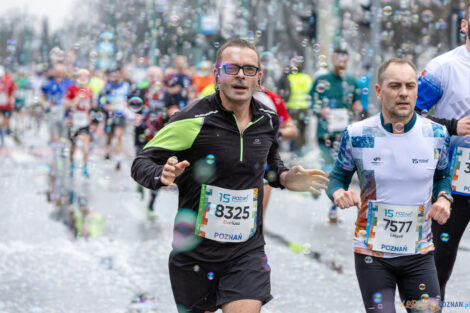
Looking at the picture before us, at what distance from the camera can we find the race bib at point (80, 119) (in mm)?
11758

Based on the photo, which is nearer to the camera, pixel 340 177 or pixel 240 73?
pixel 240 73

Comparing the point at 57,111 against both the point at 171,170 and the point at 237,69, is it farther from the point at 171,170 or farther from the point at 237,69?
the point at 171,170

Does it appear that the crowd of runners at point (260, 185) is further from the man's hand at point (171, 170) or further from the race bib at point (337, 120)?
the race bib at point (337, 120)

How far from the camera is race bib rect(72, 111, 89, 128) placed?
38.6 ft

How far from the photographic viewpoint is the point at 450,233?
3.84 m

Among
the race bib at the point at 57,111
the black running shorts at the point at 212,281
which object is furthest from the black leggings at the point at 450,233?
the race bib at the point at 57,111

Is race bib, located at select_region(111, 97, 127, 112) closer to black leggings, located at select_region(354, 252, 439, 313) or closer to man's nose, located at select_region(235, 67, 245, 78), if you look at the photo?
man's nose, located at select_region(235, 67, 245, 78)

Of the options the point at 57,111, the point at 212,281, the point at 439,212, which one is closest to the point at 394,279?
the point at 439,212

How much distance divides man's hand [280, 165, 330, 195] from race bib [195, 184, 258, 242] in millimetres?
250

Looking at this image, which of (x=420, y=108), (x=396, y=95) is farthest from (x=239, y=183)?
(x=420, y=108)

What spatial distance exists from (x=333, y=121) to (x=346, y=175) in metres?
4.91

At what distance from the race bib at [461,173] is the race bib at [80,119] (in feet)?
28.5

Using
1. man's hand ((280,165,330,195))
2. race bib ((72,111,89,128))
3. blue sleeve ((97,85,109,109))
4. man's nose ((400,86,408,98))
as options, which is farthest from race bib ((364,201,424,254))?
blue sleeve ((97,85,109,109))

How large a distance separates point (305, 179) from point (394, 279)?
0.60 metres
